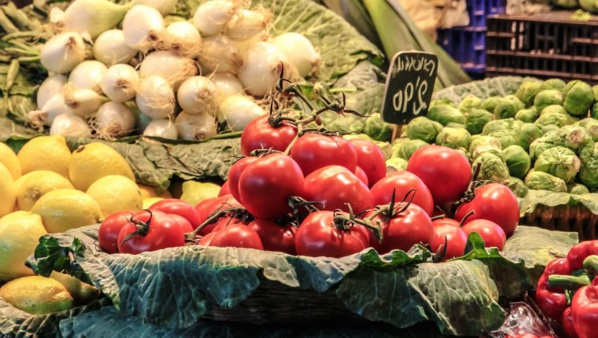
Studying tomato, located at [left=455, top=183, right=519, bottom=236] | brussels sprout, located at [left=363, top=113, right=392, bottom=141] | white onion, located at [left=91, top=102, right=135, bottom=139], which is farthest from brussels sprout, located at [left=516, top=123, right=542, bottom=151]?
white onion, located at [left=91, top=102, right=135, bottom=139]

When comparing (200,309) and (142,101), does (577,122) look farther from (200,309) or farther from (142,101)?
(200,309)

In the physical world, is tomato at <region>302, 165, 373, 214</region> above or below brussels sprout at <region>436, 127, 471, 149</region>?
above

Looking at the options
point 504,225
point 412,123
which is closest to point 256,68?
point 412,123

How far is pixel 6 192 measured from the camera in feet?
9.52

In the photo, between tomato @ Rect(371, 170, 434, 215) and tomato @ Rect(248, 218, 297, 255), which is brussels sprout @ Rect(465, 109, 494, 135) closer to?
tomato @ Rect(371, 170, 434, 215)

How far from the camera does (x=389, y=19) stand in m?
4.95

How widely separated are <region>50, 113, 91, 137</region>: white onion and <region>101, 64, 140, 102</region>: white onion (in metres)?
0.17

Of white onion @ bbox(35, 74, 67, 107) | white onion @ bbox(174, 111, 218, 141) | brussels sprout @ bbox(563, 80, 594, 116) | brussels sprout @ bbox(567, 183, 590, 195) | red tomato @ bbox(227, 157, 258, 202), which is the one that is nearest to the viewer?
red tomato @ bbox(227, 157, 258, 202)

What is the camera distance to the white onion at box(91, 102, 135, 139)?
3762 mm

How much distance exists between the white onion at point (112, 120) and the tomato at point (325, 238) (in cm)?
205

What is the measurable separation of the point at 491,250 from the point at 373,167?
1.40 ft

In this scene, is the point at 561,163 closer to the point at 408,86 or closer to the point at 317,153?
the point at 408,86

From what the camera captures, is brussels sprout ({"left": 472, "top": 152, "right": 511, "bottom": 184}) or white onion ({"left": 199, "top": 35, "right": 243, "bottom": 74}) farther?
white onion ({"left": 199, "top": 35, "right": 243, "bottom": 74})

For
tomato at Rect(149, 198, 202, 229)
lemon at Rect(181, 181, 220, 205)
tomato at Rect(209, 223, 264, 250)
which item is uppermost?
tomato at Rect(209, 223, 264, 250)
